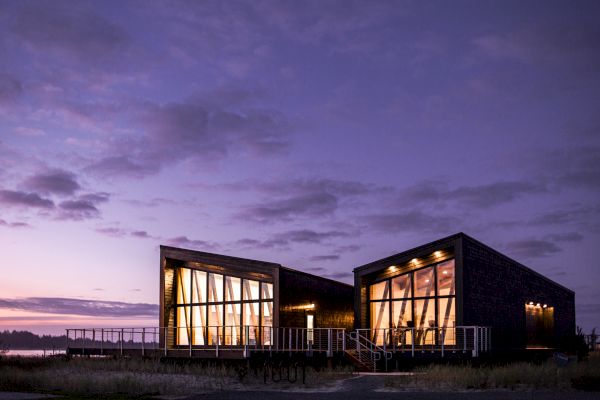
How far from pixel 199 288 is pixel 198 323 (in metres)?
1.50

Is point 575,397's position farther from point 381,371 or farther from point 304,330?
point 304,330

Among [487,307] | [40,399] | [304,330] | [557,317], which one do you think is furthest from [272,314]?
[557,317]

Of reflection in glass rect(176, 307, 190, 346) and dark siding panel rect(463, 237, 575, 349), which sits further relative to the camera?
reflection in glass rect(176, 307, 190, 346)

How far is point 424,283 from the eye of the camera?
28.9 meters

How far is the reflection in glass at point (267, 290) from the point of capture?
96.4 feet

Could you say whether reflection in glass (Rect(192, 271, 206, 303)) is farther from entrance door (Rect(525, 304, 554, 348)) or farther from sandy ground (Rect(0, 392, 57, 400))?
entrance door (Rect(525, 304, 554, 348))

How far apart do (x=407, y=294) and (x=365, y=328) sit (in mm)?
2301

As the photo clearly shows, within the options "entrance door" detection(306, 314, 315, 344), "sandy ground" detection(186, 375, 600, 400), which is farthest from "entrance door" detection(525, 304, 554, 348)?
"sandy ground" detection(186, 375, 600, 400)

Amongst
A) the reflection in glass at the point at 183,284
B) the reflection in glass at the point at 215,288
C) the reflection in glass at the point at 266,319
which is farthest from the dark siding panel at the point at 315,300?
the reflection in glass at the point at 183,284

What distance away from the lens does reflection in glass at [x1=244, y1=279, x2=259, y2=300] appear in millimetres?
29766

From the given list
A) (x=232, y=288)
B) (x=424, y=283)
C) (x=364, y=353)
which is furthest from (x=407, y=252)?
(x=232, y=288)

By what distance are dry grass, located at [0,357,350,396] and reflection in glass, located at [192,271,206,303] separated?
435 centimetres

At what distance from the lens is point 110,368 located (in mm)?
25781

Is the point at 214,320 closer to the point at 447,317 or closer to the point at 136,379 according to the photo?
the point at 447,317
